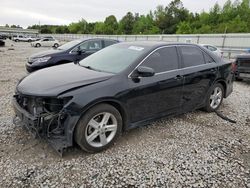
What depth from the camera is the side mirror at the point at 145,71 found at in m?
3.41

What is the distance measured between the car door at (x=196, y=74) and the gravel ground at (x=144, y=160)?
0.52 m

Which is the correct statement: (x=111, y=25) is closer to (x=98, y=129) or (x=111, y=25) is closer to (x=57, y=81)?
(x=57, y=81)

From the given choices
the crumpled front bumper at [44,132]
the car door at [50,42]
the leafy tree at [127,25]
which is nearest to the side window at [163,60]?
the crumpled front bumper at [44,132]

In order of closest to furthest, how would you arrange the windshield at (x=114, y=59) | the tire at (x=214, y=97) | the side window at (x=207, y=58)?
the windshield at (x=114, y=59) → the side window at (x=207, y=58) → the tire at (x=214, y=97)

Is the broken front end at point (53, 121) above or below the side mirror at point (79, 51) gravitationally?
below

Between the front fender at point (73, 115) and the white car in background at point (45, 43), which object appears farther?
the white car in background at point (45, 43)

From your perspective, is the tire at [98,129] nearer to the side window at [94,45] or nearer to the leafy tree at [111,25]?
the side window at [94,45]

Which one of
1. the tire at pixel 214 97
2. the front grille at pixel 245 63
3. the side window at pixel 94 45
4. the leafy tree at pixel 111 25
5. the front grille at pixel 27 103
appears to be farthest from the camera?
the leafy tree at pixel 111 25

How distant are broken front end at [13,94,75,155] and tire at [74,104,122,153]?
0.15 meters

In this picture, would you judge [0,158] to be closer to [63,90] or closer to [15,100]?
[15,100]

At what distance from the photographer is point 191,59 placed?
439 centimetres

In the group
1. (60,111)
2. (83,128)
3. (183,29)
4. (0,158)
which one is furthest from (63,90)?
(183,29)

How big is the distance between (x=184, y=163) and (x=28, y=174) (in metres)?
2.03

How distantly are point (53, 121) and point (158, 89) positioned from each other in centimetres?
175
